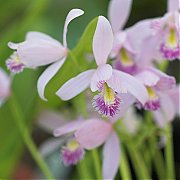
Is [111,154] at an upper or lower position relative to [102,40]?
lower

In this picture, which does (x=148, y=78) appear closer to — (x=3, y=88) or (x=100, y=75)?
(x=100, y=75)

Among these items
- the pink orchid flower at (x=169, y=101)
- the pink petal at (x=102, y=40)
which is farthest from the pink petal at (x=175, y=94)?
the pink petal at (x=102, y=40)

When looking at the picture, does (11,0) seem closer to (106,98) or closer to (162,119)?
(162,119)

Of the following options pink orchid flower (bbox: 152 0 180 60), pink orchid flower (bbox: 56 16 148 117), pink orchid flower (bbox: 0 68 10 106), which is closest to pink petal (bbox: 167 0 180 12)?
pink orchid flower (bbox: 152 0 180 60)

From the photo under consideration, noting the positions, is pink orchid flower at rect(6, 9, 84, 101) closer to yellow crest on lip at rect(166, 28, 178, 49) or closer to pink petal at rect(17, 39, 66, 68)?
pink petal at rect(17, 39, 66, 68)

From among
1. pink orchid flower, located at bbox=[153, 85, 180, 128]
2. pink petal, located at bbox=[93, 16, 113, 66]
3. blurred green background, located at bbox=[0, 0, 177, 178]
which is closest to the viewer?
pink petal, located at bbox=[93, 16, 113, 66]

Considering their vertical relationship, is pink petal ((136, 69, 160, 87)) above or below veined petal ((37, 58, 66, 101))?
below

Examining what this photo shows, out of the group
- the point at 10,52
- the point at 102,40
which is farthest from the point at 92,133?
the point at 10,52
